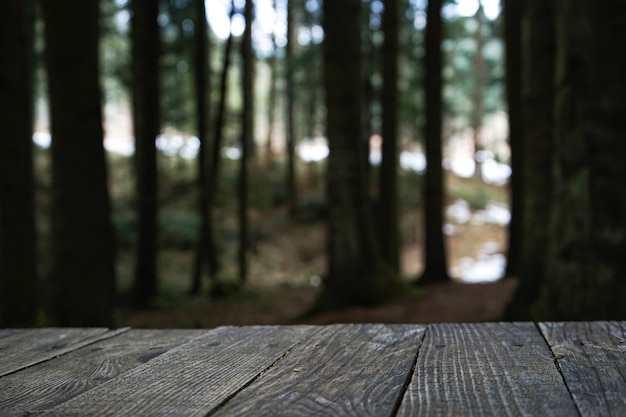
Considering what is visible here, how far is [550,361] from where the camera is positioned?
1.95 m

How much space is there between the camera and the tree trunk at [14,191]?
7320mm

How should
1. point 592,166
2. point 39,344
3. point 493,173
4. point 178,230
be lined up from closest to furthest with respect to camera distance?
1. point 39,344
2. point 592,166
3. point 178,230
4. point 493,173

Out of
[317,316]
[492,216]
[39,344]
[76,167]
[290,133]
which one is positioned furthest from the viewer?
[492,216]

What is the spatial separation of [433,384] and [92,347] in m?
1.29

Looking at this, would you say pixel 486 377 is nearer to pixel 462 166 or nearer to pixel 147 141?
pixel 147 141

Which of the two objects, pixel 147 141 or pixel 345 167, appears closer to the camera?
pixel 345 167

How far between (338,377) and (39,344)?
1.28m

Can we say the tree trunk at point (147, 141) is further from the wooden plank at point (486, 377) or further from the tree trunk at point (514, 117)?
the wooden plank at point (486, 377)

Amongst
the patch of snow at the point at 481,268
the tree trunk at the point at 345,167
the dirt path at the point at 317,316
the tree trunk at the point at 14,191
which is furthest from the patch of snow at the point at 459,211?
the tree trunk at the point at 14,191

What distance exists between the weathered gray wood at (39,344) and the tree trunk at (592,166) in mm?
3808

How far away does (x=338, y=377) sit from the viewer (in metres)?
1.84

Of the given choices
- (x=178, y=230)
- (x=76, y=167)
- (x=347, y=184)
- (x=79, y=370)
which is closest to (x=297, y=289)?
(x=347, y=184)

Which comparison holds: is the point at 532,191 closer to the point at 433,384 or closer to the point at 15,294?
the point at 15,294

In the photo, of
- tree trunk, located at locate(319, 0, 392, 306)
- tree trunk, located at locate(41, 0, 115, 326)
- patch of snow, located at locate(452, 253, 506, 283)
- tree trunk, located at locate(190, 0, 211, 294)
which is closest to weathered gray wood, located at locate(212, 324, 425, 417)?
tree trunk, located at locate(41, 0, 115, 326)
